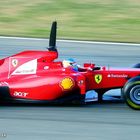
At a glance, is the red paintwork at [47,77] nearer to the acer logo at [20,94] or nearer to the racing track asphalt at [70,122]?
the acer logo at [20,94]

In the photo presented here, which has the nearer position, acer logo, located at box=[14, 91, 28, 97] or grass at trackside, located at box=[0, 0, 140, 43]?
acer logo, located at box=[14, 91, 28, 97]

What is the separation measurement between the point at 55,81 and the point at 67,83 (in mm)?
178

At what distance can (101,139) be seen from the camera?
657cm

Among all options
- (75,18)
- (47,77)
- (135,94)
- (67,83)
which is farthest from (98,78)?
(75,18)

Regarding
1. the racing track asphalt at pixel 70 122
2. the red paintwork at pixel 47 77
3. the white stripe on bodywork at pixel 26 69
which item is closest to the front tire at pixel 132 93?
the racing track asphalt at pixel 70 122

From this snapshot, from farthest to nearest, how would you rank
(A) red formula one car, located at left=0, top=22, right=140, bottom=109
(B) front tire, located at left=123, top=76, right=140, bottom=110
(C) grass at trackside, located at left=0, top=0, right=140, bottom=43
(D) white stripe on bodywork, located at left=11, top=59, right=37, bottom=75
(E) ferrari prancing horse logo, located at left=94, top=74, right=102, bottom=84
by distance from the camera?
(C) grass at trackside, located at left=0, top=0, right=140, bottom=43 < (D) white stripe on bodywork, located at left=11, top=59, right=37, bottom=75 < (E) ferrari prancing horse logo, located at left=94, top=74, right=102, bottom=84 < (A) red formula one car, located at left=0, top=22, right=140, bottom=109 < (B) front tire, located at left=123, top=76, right=140, bottom=110

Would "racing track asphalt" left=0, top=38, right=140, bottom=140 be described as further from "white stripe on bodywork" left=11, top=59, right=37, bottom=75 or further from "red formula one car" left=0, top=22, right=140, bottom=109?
"white stripe on bodywork" left=11, top=59, right=37, bottom=75

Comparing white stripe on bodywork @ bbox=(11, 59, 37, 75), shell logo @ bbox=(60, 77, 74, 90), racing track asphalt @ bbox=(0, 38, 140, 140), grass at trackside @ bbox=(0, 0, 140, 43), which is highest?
grass at trackside @ bbox=(0, 0, 140, 43)

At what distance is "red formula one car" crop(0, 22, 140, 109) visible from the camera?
810 cm

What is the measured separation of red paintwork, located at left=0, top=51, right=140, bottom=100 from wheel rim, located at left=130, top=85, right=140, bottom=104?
35cm

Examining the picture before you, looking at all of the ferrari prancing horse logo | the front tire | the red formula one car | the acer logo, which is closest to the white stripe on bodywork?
the red formula one car

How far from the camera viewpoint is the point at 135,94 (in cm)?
800

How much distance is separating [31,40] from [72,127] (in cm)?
777

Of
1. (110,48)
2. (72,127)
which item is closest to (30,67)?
(72,127)
